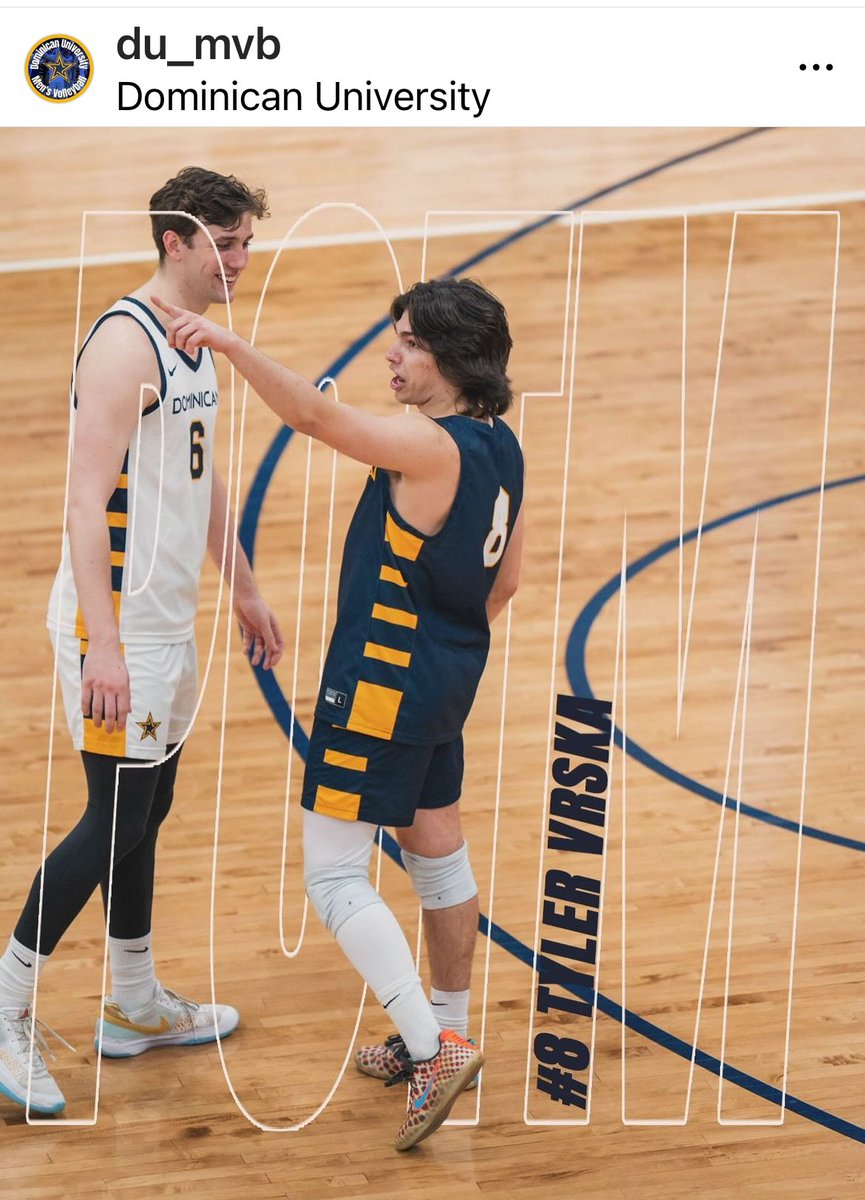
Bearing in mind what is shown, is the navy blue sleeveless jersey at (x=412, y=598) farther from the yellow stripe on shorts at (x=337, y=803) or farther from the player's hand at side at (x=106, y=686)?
the player's hand at side at (x=106, y=686)

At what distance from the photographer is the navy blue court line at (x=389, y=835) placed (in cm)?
328

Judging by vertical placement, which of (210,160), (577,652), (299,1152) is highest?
(210,160)

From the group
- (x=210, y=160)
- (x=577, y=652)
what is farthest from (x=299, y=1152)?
(x=210, y=160)

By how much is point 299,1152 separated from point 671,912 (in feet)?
4.02

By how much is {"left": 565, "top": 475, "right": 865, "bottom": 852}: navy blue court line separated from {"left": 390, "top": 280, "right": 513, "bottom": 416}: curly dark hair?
1.01 m

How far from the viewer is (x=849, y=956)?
3814 millimetres

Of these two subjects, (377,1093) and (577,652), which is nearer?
(377,1093)

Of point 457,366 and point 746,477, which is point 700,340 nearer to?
point 746,477

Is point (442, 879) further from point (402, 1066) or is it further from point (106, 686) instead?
point (106, 686)

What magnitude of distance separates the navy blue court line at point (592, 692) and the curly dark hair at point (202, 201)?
1448 millimetres

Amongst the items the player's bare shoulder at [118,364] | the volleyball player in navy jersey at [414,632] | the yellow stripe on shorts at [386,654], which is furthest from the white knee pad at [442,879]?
the player's bare shoulder at [118,364]

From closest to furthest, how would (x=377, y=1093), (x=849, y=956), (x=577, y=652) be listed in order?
1. (x=377, y=1093)
2. (x=849, y=956)
3. (x=577, y=652)

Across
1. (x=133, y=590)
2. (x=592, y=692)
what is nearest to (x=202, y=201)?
(x=133, y=590)
